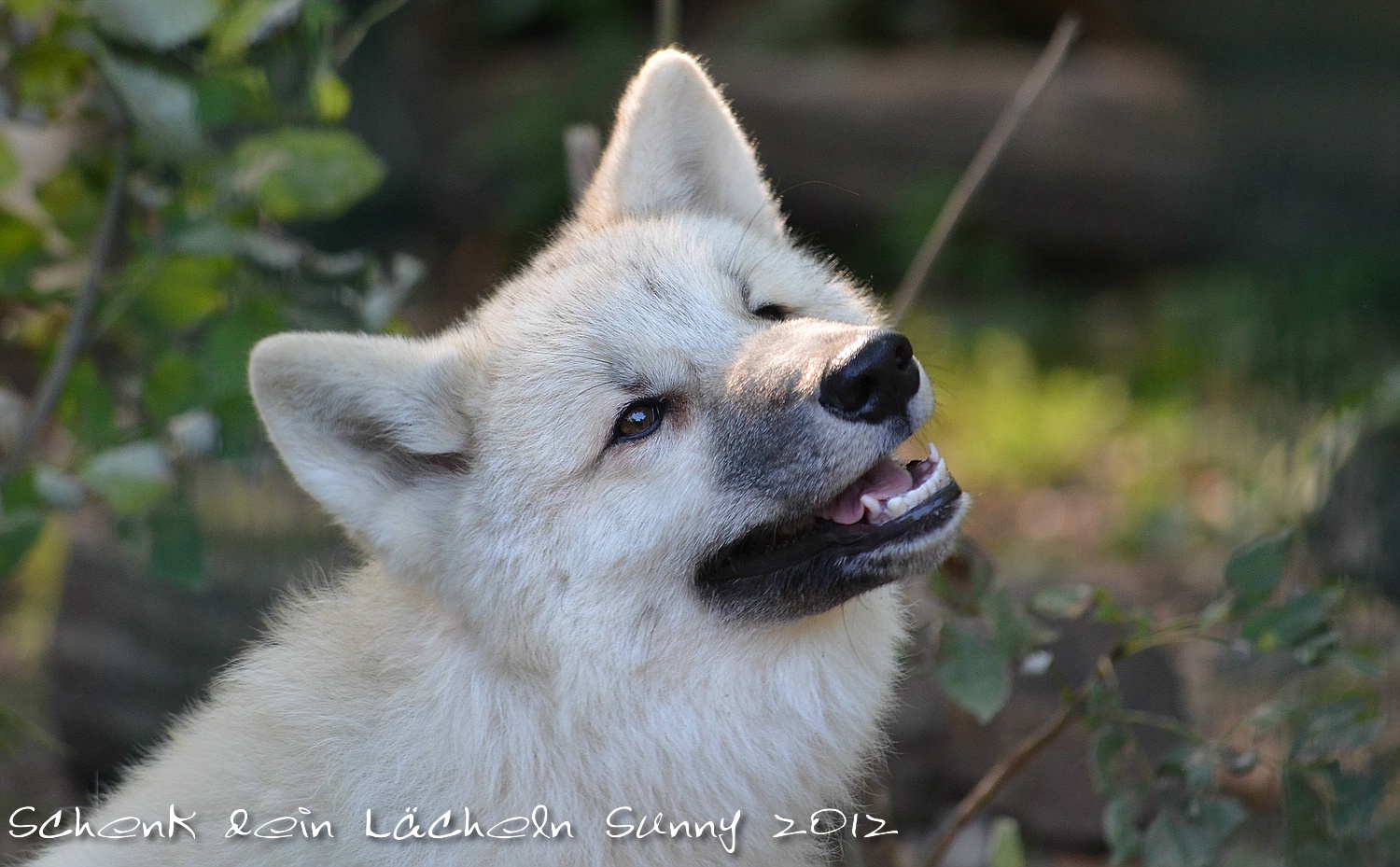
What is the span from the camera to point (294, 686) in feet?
11.7

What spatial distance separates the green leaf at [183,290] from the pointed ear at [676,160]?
4.89 ft

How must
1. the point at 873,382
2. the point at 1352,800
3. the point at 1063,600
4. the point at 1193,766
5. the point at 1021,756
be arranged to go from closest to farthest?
the point at 873,382 → the point at 1352,800 → the point at 1193,766 → the point at 1063,600 → the point at 1021,756

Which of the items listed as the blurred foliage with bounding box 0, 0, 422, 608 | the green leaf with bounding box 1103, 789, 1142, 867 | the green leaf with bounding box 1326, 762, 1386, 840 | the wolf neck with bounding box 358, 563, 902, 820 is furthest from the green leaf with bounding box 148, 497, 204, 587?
the green leaf with bounding box 1326, 762, 1386, 840

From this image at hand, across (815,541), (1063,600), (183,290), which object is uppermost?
(183,290)

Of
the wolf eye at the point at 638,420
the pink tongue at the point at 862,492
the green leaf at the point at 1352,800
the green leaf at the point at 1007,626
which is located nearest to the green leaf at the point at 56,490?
the wolf eye at the point at 638,420

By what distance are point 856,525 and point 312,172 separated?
2539 millimetres

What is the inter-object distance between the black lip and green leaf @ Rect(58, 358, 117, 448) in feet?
8.89

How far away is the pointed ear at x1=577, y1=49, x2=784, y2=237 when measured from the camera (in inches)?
167

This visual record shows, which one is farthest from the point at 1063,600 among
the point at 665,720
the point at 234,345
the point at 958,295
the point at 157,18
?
the point at 958,295

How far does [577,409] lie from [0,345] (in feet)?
31.1

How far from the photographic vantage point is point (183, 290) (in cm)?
477

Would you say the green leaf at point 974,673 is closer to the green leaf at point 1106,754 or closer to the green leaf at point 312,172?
the green leaf at point 1106,754

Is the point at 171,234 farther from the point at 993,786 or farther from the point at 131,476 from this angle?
the point at 993,786

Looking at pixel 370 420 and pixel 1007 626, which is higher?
pixel 370 420
